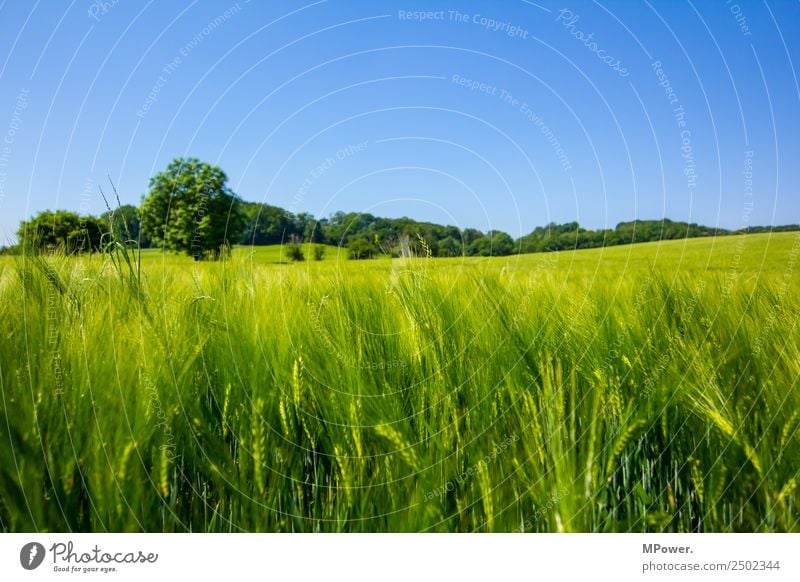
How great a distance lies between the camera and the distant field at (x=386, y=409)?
0.80 metres

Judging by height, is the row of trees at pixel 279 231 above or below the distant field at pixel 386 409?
above

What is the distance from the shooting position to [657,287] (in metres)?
1.18

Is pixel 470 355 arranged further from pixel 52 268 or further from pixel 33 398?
pixel 52 268

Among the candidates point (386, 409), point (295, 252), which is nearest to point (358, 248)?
point (295, 252)

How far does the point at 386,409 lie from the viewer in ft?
2.94
